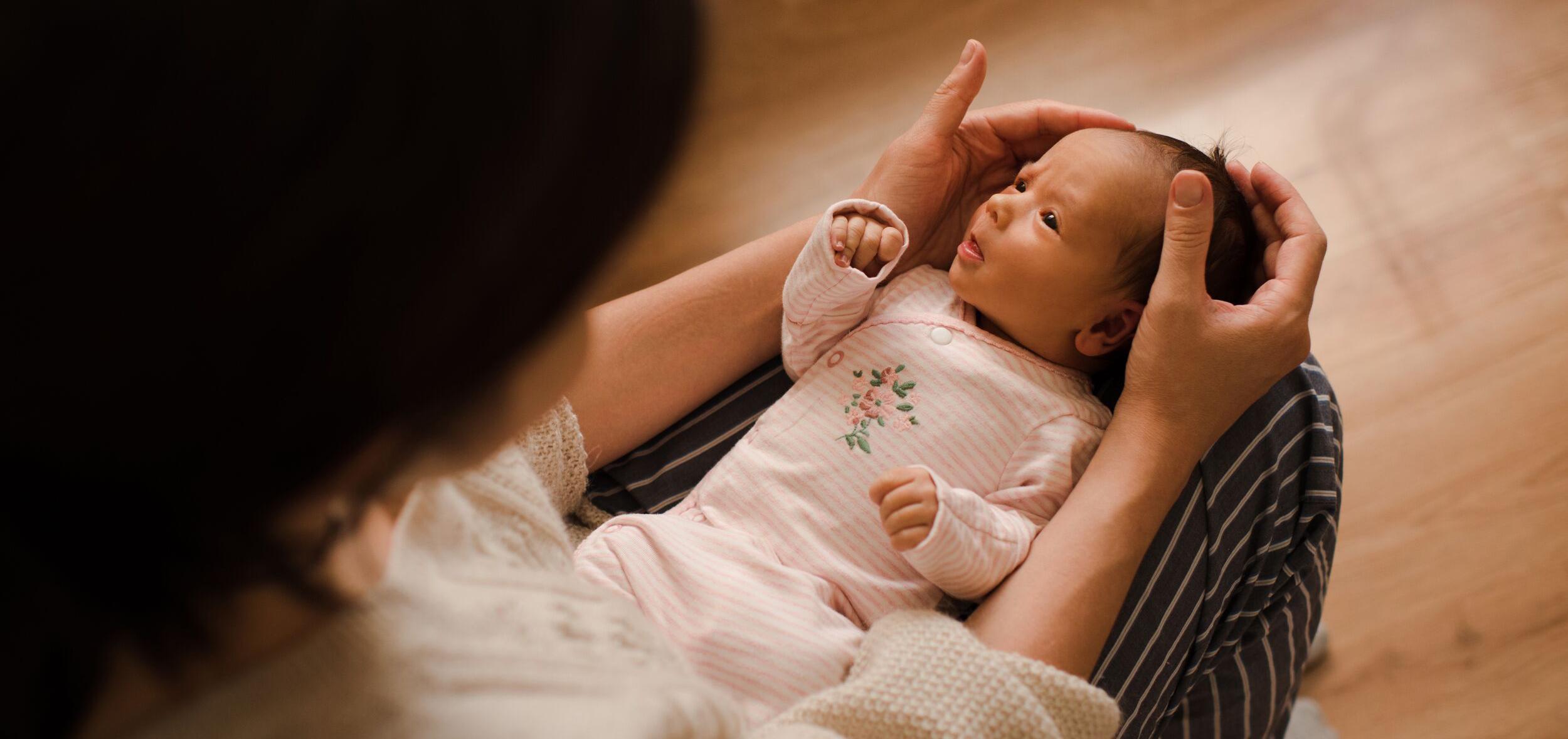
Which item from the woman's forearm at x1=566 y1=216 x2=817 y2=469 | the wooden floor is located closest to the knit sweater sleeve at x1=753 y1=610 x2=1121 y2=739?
the woman's forearm at x1=566 y1=216 x2=817 y2=469

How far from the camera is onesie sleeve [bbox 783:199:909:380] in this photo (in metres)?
1.06

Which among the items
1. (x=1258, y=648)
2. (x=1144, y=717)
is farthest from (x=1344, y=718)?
(x=1144, y=717)

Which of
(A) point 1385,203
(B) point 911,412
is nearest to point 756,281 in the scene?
(B) point 911,412

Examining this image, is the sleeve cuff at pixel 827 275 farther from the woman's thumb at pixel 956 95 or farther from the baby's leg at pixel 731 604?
the baby's leg at pixel 731 604

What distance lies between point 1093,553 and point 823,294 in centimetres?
39

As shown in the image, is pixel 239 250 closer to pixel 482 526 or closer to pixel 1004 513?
pixel 482 526

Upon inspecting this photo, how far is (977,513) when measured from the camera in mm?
927

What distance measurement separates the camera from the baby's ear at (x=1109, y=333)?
111 cm

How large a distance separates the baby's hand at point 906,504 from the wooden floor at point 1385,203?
2.54 feet

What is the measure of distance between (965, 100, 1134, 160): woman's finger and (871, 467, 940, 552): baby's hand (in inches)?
19.9

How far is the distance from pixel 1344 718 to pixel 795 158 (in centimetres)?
130

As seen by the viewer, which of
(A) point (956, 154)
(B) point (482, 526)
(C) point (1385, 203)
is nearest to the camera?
(B) point (482, 526)

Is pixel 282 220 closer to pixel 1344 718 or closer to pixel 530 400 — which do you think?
pixel 530 400

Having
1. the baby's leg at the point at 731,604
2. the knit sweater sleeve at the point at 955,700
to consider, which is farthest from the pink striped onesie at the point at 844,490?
the knit sweater sleeve at the point at 955,700
